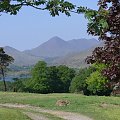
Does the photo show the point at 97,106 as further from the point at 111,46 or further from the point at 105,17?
the point at 105,17

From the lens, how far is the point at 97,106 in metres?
34.5

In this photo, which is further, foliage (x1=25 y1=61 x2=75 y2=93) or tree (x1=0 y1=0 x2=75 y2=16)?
foliage (x1=25 y1=61 x2=75 y2=93)

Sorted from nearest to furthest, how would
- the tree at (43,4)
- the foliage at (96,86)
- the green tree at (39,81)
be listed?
the tree at (43,4), the foliage at (96,86), the green tree at (39,81)

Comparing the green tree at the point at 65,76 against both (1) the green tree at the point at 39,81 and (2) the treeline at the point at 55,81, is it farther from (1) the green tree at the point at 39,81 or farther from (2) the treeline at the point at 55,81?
(1) the green tree at the point at 39,81

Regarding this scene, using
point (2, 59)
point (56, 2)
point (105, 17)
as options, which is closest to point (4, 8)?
point (56, 2)

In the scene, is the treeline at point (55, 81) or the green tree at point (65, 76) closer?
the treeline at point (55, 81)

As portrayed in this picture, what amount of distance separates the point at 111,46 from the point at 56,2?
24.8ft

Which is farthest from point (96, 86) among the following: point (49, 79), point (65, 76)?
point (65, 76)

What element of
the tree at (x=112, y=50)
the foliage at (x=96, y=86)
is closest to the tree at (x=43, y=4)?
the tree at (x=112, y=50)

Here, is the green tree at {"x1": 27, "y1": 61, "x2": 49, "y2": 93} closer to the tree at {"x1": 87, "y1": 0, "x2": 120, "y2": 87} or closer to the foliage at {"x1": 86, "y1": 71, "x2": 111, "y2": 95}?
the foliage at {"x1": 86, "y1": 71, "x2": 111, "y2": 95}

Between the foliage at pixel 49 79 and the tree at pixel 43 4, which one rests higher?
the foliage at pixel 49 79

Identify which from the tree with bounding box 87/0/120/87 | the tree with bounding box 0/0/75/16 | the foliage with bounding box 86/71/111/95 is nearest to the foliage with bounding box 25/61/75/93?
the foliage with bounding box 86/71/111/95

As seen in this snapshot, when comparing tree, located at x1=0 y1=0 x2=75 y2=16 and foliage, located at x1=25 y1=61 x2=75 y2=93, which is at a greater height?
foliage, located at x1=25 y1=61 x2=75 y2=93

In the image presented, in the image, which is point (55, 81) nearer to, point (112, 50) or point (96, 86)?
point (96, 86)
